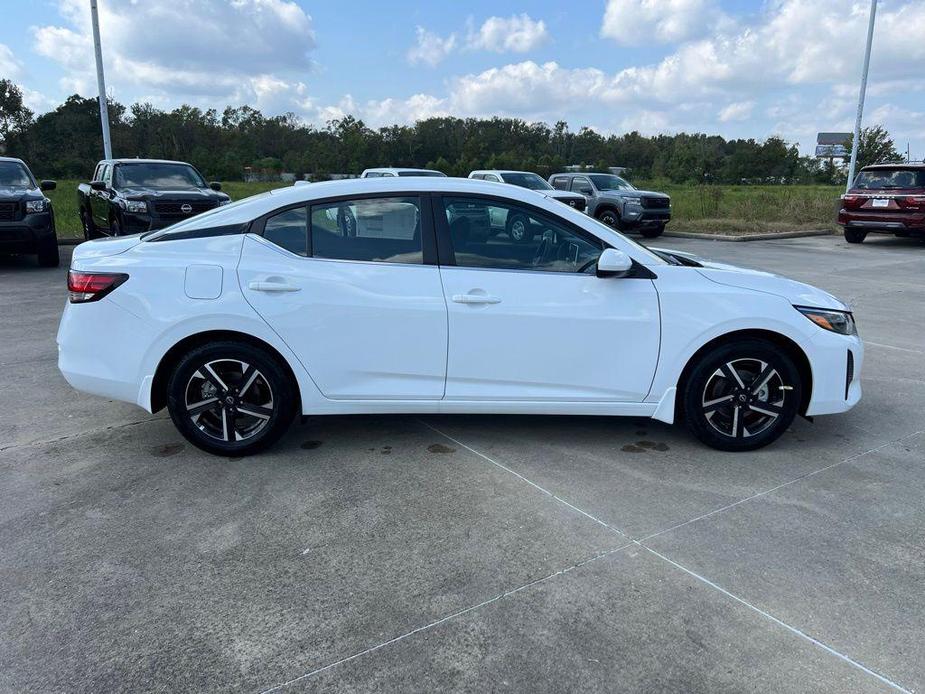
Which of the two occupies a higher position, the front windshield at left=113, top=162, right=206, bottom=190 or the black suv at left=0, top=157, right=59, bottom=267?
the front windshield at left=113, top=162, right=206, bottom=190

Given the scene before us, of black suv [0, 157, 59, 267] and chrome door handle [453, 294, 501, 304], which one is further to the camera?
black suv [0, 157, 59, 267]

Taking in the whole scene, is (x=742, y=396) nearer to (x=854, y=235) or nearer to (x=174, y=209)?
(x=174, y=209)

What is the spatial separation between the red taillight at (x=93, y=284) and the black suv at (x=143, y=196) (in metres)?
8.55

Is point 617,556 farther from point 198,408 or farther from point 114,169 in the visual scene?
point 114,169

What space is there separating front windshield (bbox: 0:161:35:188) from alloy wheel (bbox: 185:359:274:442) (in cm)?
970

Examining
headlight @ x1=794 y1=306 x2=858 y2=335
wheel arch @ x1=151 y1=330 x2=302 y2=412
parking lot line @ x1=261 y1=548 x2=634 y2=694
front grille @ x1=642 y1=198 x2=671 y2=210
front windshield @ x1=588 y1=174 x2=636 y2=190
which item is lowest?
parking lot line @ x1=261 y1=548 x2=634 y2=694

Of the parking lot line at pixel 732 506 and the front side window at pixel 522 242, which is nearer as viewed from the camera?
the parking lot line at pixel 732 506

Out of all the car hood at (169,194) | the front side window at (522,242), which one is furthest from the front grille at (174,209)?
the front side window at (522,242)

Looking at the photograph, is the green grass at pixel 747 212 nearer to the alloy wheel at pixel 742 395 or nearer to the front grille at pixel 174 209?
the front grille at pixel 174 209

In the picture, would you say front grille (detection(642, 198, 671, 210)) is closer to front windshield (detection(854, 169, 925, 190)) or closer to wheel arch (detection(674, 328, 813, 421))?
front windshield (detection(854, 169, 925, 190))

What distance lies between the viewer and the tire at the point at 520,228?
4.01m

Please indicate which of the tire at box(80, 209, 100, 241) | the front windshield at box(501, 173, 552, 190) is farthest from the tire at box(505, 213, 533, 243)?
the front windshield at box(501, 173, 552, 190)

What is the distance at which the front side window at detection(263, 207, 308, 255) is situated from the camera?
3977mm

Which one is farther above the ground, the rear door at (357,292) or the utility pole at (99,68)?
Result: the utility pole at (99,68)
